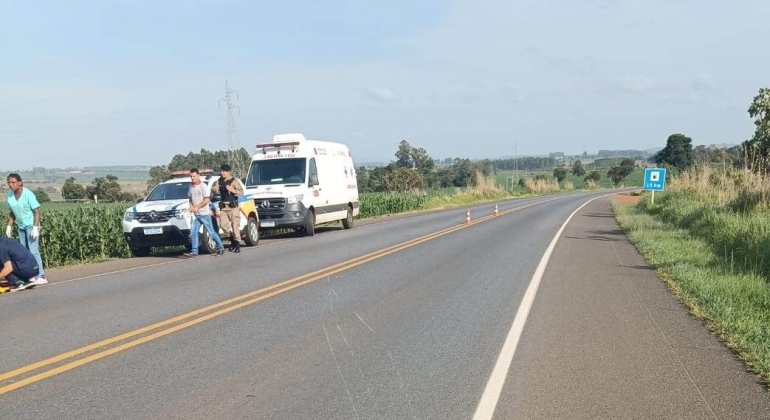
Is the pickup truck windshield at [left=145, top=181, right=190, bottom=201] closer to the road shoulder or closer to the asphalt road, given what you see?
the asphalt road

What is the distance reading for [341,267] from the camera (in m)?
13.0

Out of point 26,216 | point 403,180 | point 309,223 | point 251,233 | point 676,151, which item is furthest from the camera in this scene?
point 676,151

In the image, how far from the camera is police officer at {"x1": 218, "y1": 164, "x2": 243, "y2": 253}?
54.3 ft

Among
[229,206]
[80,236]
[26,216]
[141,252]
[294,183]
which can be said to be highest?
[294,183]

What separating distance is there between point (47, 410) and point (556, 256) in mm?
11924

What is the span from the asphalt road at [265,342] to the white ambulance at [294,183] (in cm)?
725

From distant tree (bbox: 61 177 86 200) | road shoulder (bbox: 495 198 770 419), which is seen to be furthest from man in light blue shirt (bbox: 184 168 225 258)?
distant tree (bbox: 61 177 86 200)

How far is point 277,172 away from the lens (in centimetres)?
2175

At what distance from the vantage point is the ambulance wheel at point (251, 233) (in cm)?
1833

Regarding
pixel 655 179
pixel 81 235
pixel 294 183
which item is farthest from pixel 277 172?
pixel 655 179

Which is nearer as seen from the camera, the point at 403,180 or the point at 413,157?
the point at 403,180

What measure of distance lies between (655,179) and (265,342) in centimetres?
2964

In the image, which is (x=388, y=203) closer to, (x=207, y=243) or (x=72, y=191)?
(x=72, y=191)

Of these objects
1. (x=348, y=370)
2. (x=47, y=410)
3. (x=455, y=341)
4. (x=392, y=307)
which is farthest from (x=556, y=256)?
(x=47, y=410)
